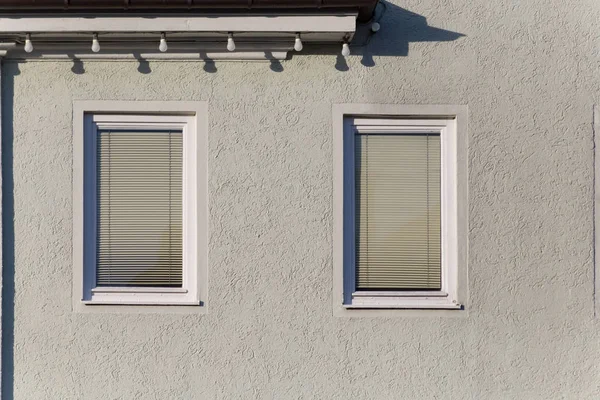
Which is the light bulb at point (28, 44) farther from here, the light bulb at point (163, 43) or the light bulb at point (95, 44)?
the light bulb at point (163, 43)

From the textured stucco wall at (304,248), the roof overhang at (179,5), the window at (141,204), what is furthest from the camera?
the window at (141,204)

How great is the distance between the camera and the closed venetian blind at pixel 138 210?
5.89m

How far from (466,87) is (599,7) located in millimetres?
1304

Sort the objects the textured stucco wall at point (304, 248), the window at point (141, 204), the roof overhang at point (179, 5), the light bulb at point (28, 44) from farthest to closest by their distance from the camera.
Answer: the window at point (141, 204)
the textured stucco wall at point (304, 248)
the light bulb at point (28, 44)
the roof overhang at point (179, 5)

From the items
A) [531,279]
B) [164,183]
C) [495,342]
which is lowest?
[495,342]

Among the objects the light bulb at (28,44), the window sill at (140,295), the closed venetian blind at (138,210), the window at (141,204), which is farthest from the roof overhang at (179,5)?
the window sill at (140,295)

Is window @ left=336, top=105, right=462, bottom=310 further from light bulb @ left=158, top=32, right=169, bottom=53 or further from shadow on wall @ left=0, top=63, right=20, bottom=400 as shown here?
shadow on wall @ left=0, top=63, right=20, bottom=400

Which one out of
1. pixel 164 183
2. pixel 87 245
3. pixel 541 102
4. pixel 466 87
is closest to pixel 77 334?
pixel 87 245

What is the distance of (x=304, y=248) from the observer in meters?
5.78

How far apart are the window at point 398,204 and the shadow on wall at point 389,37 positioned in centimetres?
54

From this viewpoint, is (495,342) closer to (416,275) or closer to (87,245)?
(416,275)

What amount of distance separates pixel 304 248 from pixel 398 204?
887mm

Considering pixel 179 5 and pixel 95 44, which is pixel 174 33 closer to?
pixel 179 5

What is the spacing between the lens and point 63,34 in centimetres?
560
